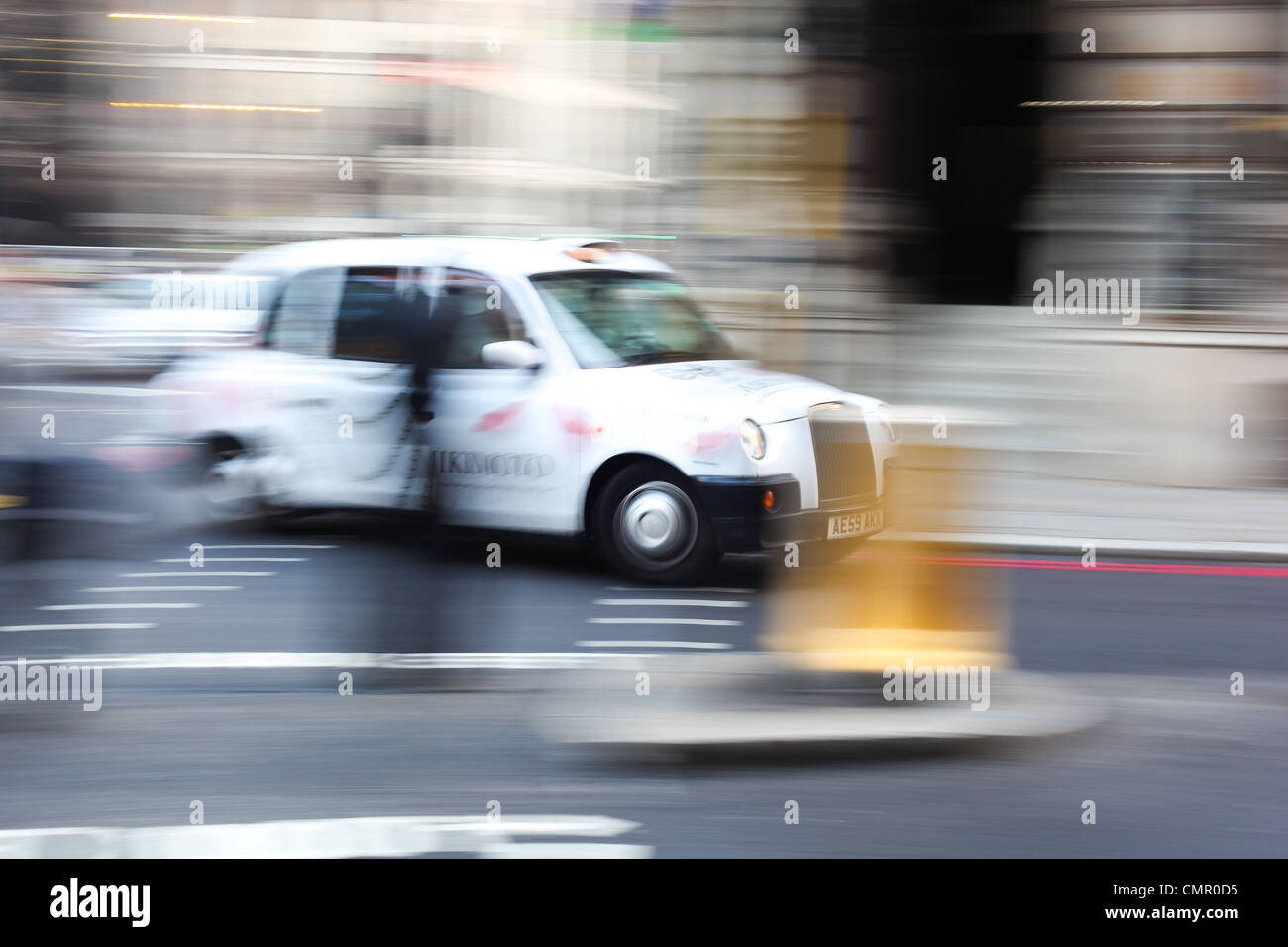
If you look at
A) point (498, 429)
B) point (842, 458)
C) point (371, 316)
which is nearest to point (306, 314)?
point (371, 316)

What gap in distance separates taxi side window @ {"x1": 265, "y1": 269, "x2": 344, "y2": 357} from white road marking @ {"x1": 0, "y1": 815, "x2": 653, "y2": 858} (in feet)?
13.8

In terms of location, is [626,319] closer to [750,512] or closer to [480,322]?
[480,322]

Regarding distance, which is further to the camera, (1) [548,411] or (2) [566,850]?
(1) [548,411]

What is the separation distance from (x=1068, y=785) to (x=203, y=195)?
2082 centimetres

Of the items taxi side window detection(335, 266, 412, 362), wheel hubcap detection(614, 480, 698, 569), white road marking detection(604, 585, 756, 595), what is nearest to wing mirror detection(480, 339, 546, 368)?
taxi side window detection(335, 266, 412, 362)

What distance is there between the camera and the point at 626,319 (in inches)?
298

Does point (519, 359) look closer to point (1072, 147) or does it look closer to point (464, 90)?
point (1072, 147)

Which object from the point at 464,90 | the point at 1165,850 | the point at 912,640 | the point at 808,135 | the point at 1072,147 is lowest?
the point at 1165,850

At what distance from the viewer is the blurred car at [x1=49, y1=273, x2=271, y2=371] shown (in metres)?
16.2

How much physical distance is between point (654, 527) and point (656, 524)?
0.02 m

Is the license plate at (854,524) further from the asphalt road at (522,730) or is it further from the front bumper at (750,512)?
the asphalt road at (522,730)

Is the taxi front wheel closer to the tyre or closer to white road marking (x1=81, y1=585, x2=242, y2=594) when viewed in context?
white road marking (x1=81, y1=585, x2=242, y2=594)
